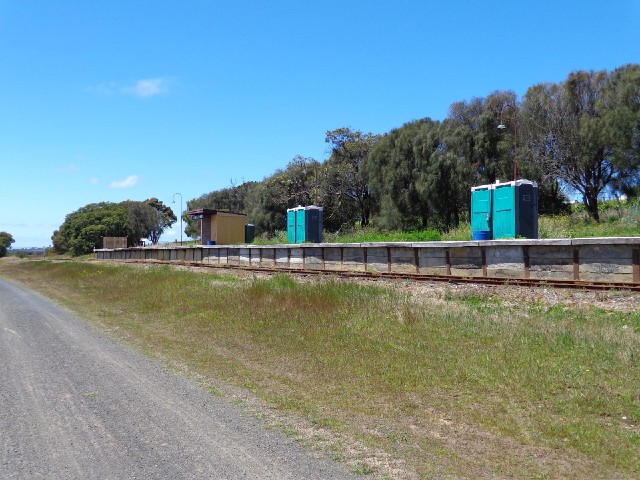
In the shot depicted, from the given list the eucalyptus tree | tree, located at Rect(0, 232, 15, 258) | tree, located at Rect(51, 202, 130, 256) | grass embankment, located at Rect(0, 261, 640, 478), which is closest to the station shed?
the eucalyptus tree

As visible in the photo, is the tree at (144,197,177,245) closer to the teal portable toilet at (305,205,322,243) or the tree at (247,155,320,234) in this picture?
the tree at (247,155,320,234)

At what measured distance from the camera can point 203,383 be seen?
703cm

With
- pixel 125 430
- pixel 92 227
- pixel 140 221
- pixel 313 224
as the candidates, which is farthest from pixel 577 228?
pixel 140 221

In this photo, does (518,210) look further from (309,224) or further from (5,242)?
(5,242)

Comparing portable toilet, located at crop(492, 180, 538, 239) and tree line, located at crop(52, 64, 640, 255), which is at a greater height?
tree line, located at crop(52, 64, 640, 255)

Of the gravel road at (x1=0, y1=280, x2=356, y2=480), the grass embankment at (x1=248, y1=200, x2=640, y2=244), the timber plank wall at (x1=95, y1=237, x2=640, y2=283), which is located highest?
the grass embankment at (x1=248, y1=200, x2=640, y2=244)

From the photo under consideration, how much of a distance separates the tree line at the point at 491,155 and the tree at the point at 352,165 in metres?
0.10

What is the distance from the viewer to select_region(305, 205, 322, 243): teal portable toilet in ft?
107

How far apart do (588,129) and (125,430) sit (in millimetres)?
34168

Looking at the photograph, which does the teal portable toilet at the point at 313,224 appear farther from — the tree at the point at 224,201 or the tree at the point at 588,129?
the tree at the point at 224,201

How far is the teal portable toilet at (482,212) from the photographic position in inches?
831

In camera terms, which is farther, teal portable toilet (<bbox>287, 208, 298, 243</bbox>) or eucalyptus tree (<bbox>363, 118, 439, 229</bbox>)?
eucalyptus tree (<bbox>363, 118, 439, 229</bbox>)

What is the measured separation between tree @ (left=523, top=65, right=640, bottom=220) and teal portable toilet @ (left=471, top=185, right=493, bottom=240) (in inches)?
550

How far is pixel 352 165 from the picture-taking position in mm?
52812
